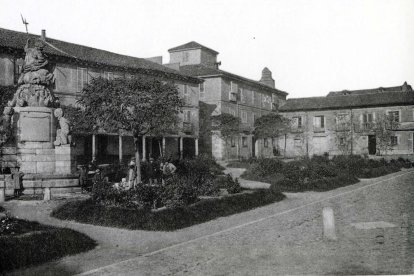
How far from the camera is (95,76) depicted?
104ft

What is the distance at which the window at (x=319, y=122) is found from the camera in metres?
50.5

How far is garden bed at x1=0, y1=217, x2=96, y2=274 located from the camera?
6.77 m

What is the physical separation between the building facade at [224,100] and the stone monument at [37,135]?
2361 cm

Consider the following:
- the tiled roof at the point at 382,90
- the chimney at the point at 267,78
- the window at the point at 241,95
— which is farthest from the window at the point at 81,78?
the tiled roof at the point at 382,90

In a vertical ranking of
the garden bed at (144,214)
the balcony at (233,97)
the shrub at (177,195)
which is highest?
the balcony at (233,97)

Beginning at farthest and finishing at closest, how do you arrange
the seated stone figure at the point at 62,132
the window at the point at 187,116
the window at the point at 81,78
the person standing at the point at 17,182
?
the window at the point at 187,116 → the window at the point at 81,78 → the seated stone figure at the point at 62,132 → the person standing at the point at 17,182

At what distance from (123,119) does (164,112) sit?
180cm

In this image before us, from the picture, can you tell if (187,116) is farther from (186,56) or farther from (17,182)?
(17,182)

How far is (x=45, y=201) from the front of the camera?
41.1 ft

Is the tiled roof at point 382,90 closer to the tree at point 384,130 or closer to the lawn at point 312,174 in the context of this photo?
the tree at point 384,130

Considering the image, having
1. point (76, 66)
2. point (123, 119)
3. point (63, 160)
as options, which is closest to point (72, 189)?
point (63, 160)

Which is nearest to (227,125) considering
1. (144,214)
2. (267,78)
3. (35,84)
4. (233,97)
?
(233,97)

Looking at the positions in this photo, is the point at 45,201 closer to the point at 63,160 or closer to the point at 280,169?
the point at 63,160

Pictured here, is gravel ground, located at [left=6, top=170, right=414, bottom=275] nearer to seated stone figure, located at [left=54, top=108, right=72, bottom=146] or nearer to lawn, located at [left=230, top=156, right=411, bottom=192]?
seated stone figure, located at [left=54, top=108, right=72, bottom=146]
